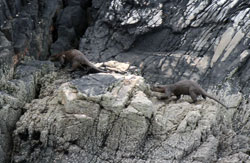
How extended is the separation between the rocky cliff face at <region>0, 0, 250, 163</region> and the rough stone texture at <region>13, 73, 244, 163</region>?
24mm

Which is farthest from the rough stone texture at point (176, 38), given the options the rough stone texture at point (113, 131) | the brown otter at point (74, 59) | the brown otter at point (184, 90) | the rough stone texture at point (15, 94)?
the rough stone texture at point (113, 131)

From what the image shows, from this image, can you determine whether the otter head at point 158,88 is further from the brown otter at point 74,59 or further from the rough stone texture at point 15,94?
the rough stone texture at point 15,94

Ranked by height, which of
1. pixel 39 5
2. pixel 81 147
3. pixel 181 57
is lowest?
pixel 81 147

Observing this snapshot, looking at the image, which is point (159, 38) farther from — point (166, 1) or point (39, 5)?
point (39, 5)

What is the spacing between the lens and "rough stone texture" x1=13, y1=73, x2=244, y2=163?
10.6m

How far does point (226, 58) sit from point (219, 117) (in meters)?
2.79

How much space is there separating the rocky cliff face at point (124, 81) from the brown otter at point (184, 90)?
9.5 inches

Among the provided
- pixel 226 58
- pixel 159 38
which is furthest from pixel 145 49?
pixel 226 58

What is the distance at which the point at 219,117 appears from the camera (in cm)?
1182

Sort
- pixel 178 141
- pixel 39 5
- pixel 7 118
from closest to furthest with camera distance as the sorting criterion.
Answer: pixel 178 141, pixel 7 118, pixel 39 5

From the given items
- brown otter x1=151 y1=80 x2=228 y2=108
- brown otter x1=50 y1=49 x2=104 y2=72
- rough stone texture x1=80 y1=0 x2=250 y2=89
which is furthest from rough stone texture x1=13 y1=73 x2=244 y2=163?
rough stone texture x1=80 y1=0 x2=250 y2=89

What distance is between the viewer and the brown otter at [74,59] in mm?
13727

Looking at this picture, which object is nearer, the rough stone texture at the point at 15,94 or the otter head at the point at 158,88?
the rough stone texture at the point at 15,94

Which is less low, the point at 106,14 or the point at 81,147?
the point at 106,14
